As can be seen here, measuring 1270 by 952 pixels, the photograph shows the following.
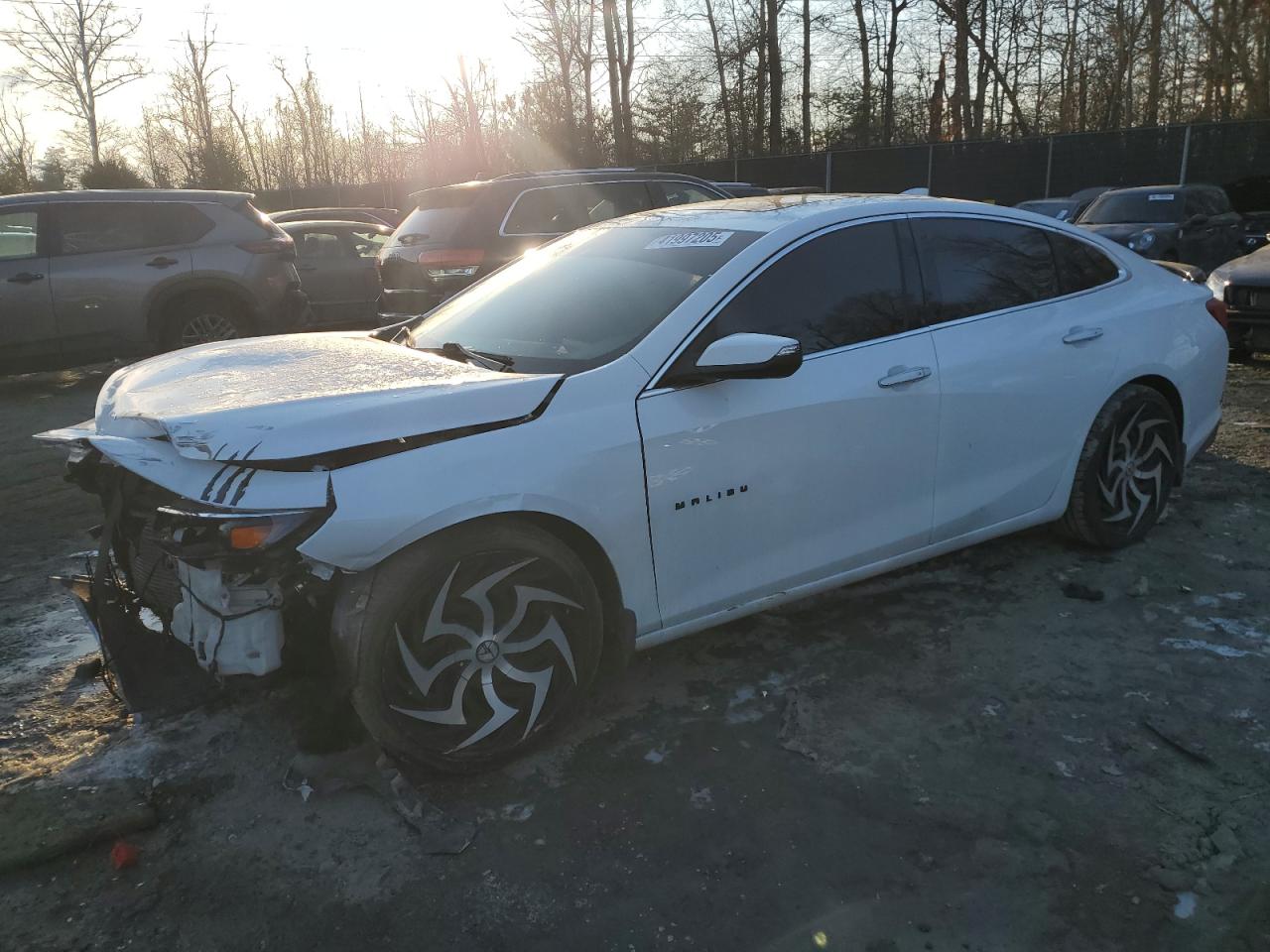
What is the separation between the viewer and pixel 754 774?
292 centimetres

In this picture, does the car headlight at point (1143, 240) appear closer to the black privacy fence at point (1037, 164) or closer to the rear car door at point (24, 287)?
the black privacy fence at point (1037, 164)

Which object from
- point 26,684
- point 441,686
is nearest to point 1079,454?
point 441,686

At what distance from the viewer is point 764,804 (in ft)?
9.12

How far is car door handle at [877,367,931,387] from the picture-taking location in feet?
11.5

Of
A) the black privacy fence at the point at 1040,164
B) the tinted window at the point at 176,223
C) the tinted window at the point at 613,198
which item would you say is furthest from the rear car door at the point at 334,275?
the black privacy fence at the point at 1040,164

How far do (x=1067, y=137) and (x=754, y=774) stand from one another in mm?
23317

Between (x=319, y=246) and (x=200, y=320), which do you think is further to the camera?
(x=319, y=246)

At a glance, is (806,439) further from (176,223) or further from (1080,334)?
(176,223)

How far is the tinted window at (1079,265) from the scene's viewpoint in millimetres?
4254

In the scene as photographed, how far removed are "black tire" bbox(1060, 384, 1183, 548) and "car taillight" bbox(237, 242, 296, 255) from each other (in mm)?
8106

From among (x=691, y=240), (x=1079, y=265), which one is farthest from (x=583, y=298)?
(x=1079, y=265)

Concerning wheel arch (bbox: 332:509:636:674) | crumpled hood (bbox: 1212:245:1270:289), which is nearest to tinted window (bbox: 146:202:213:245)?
wheel arch (bbox: 332:509:636:674)

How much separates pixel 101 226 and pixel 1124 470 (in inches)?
357

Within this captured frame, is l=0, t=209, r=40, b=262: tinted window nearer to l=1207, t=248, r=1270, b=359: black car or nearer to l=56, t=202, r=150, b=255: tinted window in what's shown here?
l=56, t=202, r=150, b=255: tinted window
